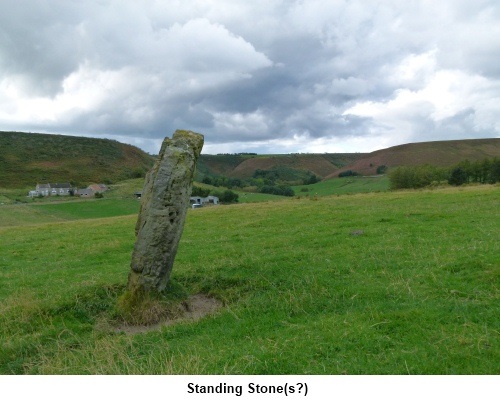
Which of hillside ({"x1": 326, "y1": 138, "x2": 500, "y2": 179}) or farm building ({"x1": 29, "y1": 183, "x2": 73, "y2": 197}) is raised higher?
hillside ({"x1": 326, "y1": 138, "x2": 500, "y2": 179})

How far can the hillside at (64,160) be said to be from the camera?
490ft

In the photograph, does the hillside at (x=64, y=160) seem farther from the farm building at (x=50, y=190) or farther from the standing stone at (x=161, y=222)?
the standing stone at (x=161, y=222)

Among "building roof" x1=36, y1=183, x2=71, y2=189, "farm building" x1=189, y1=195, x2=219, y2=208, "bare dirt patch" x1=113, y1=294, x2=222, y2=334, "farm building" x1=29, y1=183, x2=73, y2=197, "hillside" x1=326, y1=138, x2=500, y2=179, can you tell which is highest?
"hillside" x1=326, y1=138, x2=500, y2=179

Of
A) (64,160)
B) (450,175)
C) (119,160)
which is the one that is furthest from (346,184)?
(64,160)

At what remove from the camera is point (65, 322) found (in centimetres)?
1050

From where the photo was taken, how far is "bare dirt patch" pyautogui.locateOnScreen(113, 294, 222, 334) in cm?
1020

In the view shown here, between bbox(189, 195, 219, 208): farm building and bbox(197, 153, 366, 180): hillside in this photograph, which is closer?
bbox(189, 195, 219, 208): farm building

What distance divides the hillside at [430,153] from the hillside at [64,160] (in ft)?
255

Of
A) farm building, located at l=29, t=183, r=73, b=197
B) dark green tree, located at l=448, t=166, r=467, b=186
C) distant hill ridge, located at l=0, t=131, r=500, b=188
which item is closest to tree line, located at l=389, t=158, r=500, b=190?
dark green tree, located at l=448, t=166, r=467, b=186

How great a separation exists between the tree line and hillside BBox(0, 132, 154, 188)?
99674mm

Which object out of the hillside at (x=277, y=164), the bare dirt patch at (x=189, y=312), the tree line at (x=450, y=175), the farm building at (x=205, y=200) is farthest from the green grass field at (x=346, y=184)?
the bare dirt patch at (x=189, y=312)

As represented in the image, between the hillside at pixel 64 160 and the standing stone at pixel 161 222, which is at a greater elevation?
the hillside at pixel 64 160

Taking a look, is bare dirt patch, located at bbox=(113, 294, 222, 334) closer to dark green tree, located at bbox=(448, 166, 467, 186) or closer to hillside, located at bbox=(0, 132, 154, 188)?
Answer: dark green tree, located at bbox=(448, 166, 467, 186)

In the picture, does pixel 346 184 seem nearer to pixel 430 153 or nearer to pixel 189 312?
pixel 430 153
